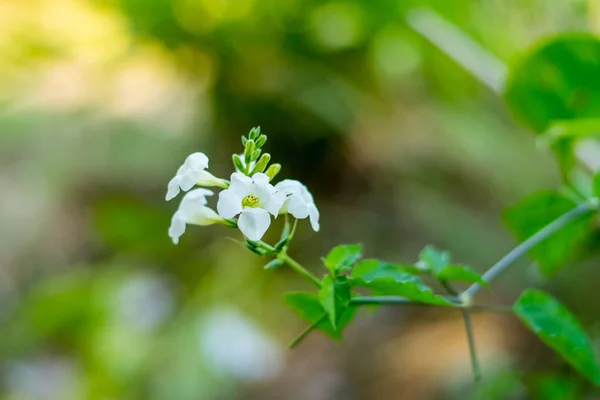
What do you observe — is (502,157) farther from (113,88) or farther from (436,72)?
(113,88)

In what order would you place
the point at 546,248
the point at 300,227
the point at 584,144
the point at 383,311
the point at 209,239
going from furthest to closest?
the point at 209,239 → the point at 300,227 → the point at 383,311 → the point at 584,144 → the point at 546,248

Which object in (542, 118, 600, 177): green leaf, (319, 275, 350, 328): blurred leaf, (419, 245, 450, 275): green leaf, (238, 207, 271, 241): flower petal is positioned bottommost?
(419, 245, 450, 275): green leaf

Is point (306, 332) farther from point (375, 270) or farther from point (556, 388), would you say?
point (556, 388)

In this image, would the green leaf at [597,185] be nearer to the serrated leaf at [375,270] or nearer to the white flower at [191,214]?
the serrated leaf at [375,270]

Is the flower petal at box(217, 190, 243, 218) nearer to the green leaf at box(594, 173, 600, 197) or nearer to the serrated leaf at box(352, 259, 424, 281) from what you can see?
the serrated leaf at box(352, 259, 424, 281)

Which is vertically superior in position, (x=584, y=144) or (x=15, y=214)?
(x=584, y=144)

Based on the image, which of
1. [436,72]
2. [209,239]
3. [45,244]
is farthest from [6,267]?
[436,72]

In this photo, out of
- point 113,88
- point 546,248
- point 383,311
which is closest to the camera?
point 546,248

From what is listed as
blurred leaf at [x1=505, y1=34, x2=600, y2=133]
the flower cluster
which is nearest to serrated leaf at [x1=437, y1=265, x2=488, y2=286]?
the flower cluster
